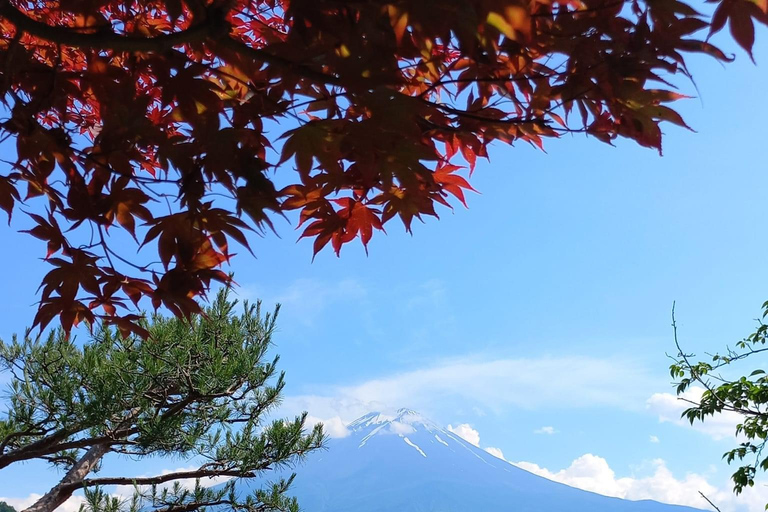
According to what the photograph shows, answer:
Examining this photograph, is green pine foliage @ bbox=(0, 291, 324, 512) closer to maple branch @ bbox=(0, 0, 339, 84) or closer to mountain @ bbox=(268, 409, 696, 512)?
maple branch @ bbox=(0, 0, 339, 84)

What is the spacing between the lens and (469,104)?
84cm

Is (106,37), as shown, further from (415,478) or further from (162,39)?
(415,478)

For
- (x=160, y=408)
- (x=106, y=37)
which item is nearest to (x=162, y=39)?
(x=106, y=37)

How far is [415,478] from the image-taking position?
6756 cm

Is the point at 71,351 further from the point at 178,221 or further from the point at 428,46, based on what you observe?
the point at 428,46

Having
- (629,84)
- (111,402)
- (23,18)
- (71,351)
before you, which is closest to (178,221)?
(23,18)

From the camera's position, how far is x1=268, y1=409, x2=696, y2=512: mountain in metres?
64.2

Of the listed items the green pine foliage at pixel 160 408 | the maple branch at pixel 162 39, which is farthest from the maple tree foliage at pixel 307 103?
the green pine foliage at pixel 160 408

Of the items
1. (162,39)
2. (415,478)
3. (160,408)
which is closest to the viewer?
(162,39)

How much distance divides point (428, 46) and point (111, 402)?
135 inches

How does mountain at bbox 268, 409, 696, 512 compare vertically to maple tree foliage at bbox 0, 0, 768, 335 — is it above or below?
above

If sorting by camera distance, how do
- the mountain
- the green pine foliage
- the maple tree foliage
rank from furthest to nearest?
the mountain < the green pine foliage < the maple tree foliage

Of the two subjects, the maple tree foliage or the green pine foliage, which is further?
the green pine foliage

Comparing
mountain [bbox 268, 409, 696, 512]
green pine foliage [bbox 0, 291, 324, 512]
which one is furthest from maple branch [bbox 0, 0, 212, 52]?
mountain [bbox 268, 409, 696, 512]
